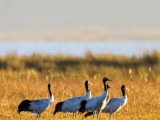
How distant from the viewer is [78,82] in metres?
16.3

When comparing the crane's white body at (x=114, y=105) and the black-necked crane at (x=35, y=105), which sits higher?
the black-necked crane at (x=35, y=105)

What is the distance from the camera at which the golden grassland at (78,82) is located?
391 inches

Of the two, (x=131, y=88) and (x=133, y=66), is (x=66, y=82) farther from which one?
(x=133, y=66)

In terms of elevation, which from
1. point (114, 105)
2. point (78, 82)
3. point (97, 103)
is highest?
point (78, 82)

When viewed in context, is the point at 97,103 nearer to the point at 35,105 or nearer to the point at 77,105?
the point at 77,105

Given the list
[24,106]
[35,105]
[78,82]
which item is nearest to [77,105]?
[35,105]

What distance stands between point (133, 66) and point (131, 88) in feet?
26.2

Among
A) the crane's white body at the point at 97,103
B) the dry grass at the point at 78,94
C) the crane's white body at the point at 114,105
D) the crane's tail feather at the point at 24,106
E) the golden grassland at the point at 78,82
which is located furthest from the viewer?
the golden grassland at the point at 78,82

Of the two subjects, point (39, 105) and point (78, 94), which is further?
point (78, 94)

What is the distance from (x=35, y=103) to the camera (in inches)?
349

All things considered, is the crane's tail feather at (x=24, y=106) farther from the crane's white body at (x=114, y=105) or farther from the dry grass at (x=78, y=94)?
the crane's white body at (x=114, y=105)

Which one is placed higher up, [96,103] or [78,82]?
[78,82]

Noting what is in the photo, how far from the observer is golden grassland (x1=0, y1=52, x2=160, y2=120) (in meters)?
9.94

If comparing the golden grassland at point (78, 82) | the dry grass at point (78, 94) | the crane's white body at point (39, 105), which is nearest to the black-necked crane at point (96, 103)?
the dry grass at point (78, 94)
